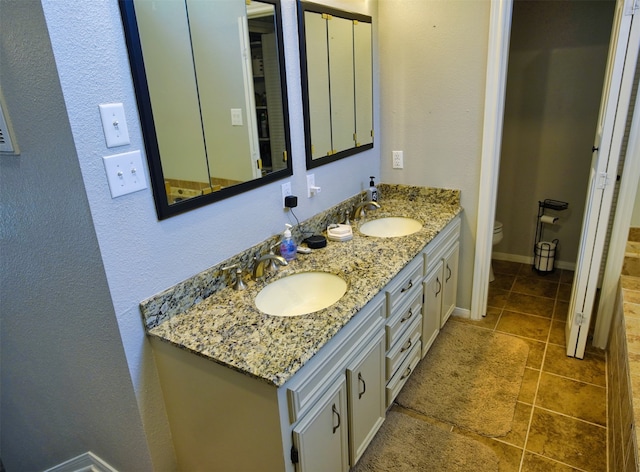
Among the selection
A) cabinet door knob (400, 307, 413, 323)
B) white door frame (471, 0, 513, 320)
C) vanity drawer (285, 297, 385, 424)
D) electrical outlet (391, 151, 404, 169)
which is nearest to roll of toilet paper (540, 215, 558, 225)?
white door frame (471, 0, 513, 320)

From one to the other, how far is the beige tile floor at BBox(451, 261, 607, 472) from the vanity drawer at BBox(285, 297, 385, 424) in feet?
2.73

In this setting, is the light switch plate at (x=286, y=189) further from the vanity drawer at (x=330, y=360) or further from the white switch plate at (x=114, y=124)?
the white switch plate at (x=114, y=124)

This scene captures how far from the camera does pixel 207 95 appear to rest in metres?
1.54

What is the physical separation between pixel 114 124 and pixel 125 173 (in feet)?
0.47

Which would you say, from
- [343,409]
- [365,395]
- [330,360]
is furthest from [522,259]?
[330,360]

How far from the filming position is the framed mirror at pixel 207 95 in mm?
1309

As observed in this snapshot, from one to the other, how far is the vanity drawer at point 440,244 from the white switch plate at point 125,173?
1357 millimetres

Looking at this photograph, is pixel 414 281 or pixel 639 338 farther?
pixel 414 281

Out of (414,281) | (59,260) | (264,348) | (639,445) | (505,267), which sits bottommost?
(505,267)

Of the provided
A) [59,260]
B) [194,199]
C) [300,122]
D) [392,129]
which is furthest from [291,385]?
[392,129]

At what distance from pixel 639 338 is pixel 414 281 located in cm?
99

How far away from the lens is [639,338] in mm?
1831

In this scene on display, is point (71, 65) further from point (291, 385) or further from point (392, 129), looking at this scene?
point (392, 129)

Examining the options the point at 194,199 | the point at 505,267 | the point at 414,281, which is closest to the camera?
the point at 194,199
